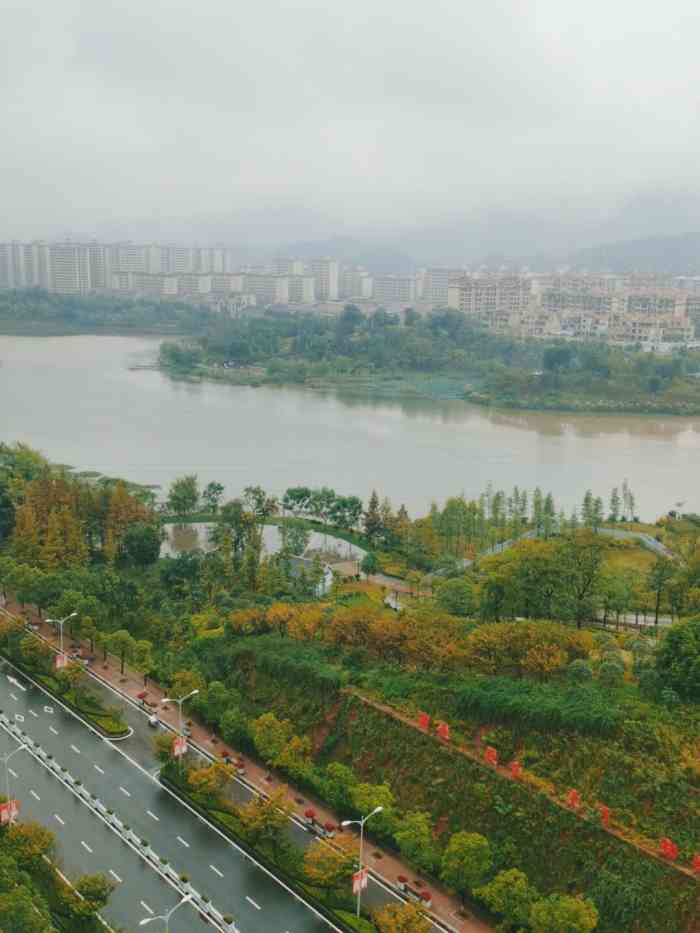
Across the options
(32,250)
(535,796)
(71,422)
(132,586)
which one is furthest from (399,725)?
(32,250)

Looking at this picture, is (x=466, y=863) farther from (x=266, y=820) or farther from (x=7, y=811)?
(x=7, y=811)

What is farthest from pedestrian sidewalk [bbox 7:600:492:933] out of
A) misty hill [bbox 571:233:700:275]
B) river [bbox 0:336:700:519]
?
misty hill [bbox 571:233:700:275]

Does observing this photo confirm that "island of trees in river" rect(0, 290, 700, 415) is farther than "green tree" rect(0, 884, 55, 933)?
Yes

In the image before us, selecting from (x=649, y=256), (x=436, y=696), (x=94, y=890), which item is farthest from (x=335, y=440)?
(x=649, y=256)

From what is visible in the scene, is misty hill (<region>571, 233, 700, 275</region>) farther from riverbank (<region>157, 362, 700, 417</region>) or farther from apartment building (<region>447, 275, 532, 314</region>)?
riverbank (<region>157, 362, 700, 417</region>)

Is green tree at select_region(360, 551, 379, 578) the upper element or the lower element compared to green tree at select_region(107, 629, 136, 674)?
lower

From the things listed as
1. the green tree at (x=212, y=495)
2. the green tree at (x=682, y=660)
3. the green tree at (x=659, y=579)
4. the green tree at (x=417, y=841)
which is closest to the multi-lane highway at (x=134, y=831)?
the green tree at (x=417, y=841)

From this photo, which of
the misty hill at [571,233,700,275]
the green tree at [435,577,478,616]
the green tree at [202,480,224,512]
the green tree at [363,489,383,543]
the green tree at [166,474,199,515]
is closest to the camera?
the green tree at [435,577,478,616]
